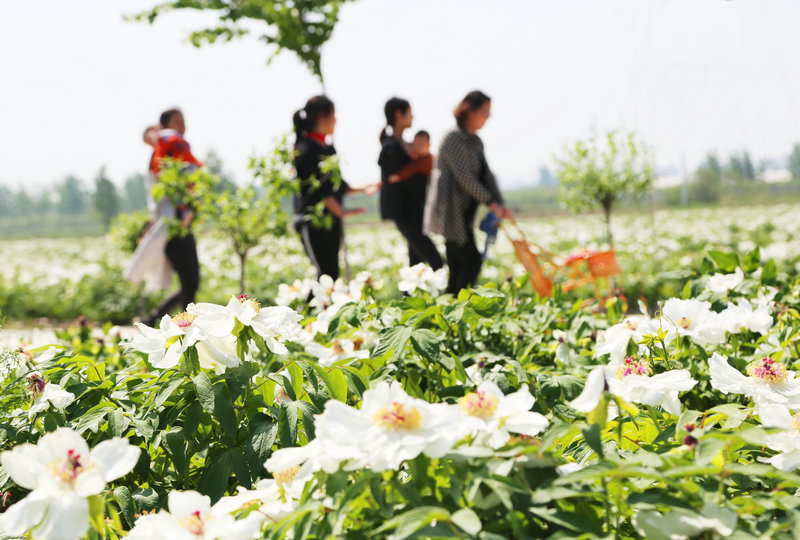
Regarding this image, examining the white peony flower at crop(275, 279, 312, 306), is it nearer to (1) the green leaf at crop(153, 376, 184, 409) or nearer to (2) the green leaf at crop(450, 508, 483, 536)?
(1) the green leaf at crop(153, 376, 184, 409)

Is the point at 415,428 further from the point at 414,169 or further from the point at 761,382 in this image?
the point at 414,169

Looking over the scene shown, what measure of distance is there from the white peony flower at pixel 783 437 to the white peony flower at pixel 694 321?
0.47 metres

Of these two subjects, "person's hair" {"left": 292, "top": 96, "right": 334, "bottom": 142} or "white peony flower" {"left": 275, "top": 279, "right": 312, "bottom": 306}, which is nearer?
"white peony flower" {"left": 275, "top": 279, "right": 312, "bottom": 306}

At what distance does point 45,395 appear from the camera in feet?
4.83

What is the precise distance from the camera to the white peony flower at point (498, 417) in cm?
101

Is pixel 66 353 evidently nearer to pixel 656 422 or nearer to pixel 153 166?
pixel 656 422

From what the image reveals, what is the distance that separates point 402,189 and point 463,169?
721 mm

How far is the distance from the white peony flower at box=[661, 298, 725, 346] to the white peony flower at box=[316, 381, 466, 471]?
36.5 inches

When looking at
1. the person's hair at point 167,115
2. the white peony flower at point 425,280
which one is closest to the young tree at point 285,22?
the person's hair at point 167,115

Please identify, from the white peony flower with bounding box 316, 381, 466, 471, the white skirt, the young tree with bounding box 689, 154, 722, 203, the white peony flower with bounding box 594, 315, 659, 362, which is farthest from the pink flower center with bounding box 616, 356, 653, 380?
the young tree with bounding box 689, 154, 722, 203

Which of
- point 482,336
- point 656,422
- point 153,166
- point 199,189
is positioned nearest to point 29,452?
point 656,422

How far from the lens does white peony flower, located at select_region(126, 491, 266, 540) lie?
0.96 meters

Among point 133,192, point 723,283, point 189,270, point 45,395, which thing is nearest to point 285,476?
point 45,395

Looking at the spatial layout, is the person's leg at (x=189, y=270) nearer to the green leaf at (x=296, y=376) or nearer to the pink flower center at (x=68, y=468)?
the green leaf at (x=296, y=376)
